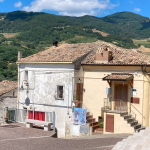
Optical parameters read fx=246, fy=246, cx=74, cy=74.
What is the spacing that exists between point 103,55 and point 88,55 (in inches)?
66.0

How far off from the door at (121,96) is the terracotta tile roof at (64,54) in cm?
398

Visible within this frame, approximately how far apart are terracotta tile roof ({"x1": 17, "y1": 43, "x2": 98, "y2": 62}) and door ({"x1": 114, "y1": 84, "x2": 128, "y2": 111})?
398 cm

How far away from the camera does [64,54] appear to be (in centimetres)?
2083

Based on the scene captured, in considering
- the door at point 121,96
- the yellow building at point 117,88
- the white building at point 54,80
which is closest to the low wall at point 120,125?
the yellow building at point 117,88

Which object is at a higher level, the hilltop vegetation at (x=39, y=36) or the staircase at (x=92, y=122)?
the hilltop vegetation at (x=39, y=36)

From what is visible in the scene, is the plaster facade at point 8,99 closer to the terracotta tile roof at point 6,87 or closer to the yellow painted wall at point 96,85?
the terracotta tile roof at point 6,87

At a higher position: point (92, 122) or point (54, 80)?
point (54, 80)

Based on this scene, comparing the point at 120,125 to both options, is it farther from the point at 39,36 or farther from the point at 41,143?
the point at 39,36

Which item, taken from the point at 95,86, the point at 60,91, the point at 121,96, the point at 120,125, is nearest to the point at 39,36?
the point at 60,91

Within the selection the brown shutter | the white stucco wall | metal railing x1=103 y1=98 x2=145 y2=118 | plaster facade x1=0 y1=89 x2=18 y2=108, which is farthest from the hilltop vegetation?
the brown shutter

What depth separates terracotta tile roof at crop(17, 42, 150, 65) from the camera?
61.1ft

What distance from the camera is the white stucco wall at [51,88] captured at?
63.1 feet

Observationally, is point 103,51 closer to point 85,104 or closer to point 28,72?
point 85,104

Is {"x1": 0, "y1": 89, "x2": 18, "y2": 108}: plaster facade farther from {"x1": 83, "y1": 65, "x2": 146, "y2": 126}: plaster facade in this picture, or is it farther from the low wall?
the low wall
